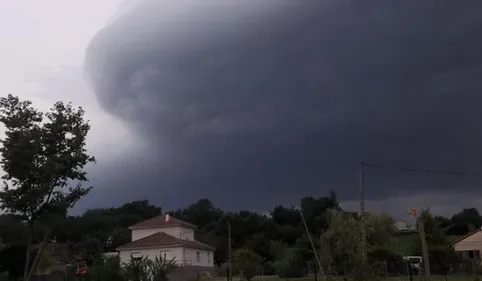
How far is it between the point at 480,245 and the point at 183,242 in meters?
40.3

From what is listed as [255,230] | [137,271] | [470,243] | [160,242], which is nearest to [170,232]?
[160,242]

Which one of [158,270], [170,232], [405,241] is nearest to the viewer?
[158,270]

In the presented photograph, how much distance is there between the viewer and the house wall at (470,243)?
75188 mm

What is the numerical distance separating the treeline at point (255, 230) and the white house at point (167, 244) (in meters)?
4.14

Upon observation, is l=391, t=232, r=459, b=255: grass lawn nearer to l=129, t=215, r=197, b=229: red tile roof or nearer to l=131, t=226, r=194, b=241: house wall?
l=131, t=226, r=194, b=241: house wall

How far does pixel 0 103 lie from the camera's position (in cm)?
3444

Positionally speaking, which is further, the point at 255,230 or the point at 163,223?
the point at 255,230

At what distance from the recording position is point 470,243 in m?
75.8

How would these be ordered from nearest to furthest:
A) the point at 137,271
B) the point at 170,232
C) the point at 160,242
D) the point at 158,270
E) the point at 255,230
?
the point at 137,271 → the point at 158,270 → the point at 160,242 → the point at 170,232 → the point at 255,230

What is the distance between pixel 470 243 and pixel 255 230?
99.1ft

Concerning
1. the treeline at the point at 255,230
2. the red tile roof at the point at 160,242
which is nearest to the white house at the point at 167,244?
the red tile roof at the point at 160,242

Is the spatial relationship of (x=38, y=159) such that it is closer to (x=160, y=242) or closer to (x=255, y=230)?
(x=160, y=242)

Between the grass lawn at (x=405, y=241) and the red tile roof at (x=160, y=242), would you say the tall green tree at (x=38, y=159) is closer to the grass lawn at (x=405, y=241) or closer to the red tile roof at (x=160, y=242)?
the red tile roof at (x=160, y=242)

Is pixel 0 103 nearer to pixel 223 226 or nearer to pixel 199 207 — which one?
pixel 223 226
